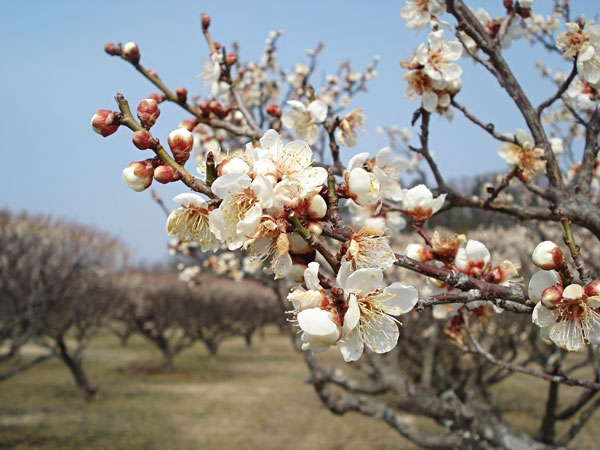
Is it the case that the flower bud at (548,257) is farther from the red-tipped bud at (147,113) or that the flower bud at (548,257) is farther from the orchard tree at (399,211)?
the red-tipped bud at (147,113)

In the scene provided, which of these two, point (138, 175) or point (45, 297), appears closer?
point (138, 175)

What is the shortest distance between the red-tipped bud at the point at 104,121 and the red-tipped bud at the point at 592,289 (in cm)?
101

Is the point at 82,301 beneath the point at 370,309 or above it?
beneath

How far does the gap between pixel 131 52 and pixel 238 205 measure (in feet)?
3.85

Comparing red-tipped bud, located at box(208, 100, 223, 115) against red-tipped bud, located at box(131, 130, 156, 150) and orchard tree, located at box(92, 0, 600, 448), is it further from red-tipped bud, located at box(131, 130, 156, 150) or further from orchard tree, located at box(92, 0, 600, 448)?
red-tipped bud, located at box(131, 130, 156, 150)

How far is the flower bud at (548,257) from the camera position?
93cm

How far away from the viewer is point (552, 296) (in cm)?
92

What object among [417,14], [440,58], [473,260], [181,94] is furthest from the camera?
[181,94]


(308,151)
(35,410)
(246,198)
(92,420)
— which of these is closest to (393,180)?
(308,151)

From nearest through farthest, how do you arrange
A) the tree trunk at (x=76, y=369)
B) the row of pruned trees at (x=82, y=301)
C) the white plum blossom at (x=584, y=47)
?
the white plum blossom at (x=584, y=47) → the row of pruned trees at (x=82, y=301) → the tree trunk at (x=76, y=369)

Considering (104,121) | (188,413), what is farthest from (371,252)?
(188,413)

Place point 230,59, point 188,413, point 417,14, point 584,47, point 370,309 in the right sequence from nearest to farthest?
point 370,309, point 584,47, point 417,14, point 230,59, point 188,413

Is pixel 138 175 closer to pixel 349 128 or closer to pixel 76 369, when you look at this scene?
pixel 349 128

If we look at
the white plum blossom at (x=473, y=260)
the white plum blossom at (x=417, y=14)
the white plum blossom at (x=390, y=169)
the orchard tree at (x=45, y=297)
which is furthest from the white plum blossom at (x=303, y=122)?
the orchard tree at (x=45, y=297)
